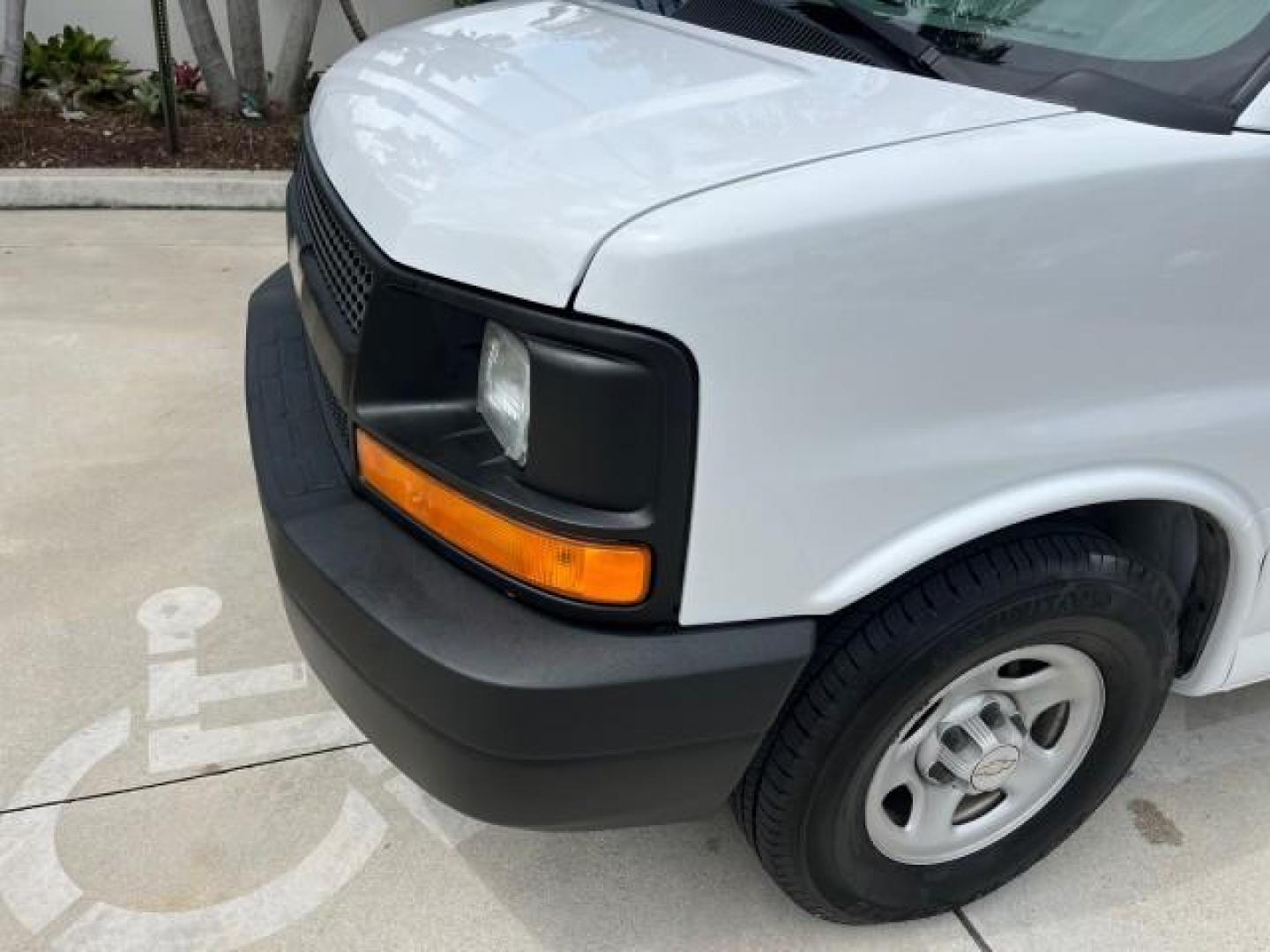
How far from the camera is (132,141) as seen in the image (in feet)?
20.8

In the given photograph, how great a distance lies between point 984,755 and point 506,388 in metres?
1.02

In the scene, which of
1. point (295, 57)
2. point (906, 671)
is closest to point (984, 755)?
point (906, 671)

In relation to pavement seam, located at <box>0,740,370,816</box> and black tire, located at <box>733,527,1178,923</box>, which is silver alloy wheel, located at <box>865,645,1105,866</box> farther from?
pavement seam, located at <box>0,740,370,816</box>

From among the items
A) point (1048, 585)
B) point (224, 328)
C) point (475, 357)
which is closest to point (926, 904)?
point (1048, 585)

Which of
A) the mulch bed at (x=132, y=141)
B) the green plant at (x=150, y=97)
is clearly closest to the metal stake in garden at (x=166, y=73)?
the mulch bed at (x=132, y=141)

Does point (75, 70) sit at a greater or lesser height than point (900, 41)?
lesser

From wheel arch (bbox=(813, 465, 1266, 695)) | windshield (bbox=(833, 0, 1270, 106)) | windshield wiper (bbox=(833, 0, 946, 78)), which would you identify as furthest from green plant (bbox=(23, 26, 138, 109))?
wheel arch (bbox=(813, 465, 1266, 695))

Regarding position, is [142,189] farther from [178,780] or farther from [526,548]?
[526,548]

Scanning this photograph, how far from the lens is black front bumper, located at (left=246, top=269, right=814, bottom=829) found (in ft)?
4.78

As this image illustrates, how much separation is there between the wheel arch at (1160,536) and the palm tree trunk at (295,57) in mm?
6161

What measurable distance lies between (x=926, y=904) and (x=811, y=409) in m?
1.08

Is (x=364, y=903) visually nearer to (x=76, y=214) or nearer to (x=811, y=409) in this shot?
(x=811, y=409)

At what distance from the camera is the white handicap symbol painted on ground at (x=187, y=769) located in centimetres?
197

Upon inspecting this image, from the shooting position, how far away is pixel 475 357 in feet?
5.22
